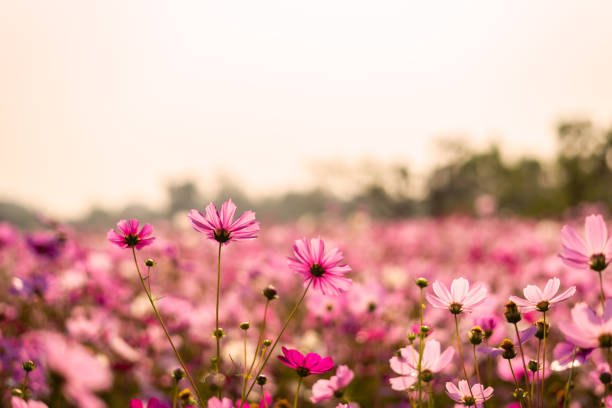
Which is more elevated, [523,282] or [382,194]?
[382,194]

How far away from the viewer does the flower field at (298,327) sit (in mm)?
862

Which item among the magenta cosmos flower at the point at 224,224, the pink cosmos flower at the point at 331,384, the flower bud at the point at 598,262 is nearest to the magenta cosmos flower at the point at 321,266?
the magenta cosmos flower at the point at 224,224

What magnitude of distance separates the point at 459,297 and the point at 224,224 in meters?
0.49

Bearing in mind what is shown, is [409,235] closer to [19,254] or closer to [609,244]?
[19,254]

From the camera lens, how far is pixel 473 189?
42938 mm

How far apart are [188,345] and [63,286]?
1041 millimetres

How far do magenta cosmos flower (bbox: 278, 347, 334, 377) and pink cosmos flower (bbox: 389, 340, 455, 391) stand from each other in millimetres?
→ 145

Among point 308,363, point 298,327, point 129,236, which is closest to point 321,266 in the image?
point 308,363

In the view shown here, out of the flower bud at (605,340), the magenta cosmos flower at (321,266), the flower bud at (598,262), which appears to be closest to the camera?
the flower bud at (605,340)

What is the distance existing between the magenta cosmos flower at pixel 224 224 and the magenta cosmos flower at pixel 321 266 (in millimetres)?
105

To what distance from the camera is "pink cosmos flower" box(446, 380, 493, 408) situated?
874mm

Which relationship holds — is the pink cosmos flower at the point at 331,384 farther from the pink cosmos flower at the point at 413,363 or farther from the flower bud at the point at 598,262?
the flower bud at the point at 598,262

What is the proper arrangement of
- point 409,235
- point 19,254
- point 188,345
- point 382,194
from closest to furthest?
point 188,345, point 19,254, point 409,235, point 382,194

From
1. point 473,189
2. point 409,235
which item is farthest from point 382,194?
point 409,235
